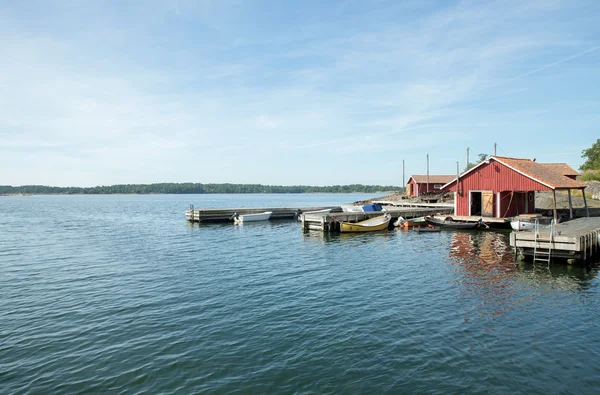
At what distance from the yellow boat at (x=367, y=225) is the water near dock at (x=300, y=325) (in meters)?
13.6

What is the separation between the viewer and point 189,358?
10.2 m

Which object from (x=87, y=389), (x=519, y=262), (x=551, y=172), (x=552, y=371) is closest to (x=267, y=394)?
(x=87, y=389)

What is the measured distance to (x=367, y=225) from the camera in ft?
128

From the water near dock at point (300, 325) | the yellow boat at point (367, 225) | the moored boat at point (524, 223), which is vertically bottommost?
the water near dock at point (300, 325)

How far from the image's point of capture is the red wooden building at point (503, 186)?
3497 cm

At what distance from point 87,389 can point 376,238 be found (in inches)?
1106

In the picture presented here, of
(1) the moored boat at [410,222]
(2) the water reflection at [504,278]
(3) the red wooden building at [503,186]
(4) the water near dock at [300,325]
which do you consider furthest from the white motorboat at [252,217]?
(2) the water reflection at [504,278]

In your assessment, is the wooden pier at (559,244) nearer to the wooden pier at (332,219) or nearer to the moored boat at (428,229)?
the moored boat at (428,229)

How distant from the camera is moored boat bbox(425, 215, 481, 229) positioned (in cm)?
3758

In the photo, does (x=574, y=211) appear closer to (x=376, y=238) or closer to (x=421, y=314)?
(x=376, y=238)

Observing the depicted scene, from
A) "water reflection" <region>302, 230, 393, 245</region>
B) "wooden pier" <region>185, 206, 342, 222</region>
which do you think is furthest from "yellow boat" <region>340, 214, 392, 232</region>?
"wooden pier" <region>185, 206, 342, 222</region>

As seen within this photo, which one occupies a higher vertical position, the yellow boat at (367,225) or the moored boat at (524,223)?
the moored boat at (524,223)

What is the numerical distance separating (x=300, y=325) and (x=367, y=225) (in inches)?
1075

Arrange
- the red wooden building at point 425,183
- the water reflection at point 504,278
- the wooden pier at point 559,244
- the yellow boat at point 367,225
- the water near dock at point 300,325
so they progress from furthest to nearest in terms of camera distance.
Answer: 1. the red wooden building at point 425,183
2. the yellow boat at point 367,225
3. the wooden pier at point 559,244
4. the water reflection at point 504,278
5. the water near dock at point 300,325
